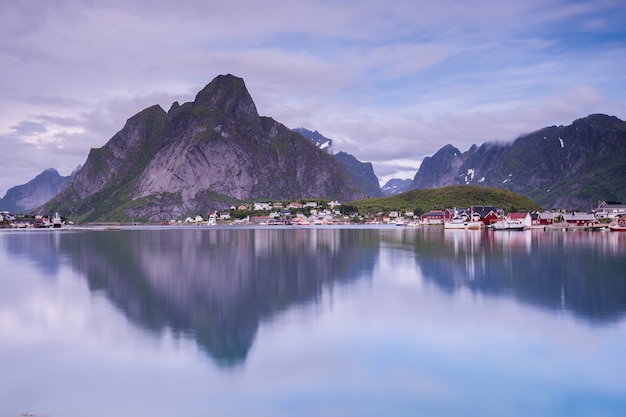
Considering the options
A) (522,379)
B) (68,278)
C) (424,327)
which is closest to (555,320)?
(424,327)

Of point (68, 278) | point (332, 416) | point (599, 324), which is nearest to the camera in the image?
point (332, 416)

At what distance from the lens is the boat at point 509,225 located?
107463 mm

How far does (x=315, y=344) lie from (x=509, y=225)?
327 feet

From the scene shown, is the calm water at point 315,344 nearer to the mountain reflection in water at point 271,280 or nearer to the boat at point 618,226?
the mountain reflection in water at point 271,280

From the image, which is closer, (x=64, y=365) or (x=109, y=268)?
(x=64, y=365)

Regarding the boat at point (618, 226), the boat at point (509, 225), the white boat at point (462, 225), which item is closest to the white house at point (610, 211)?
the boat at point (618, 226)

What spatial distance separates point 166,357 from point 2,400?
449 cm

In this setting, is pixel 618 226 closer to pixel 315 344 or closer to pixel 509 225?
pixel 509 225

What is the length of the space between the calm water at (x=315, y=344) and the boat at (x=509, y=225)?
76.2m

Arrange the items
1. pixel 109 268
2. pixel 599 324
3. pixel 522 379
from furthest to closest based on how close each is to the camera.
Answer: pixel 109 268
pixel 599 324
pixel 522 379

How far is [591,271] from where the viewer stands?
3478cm

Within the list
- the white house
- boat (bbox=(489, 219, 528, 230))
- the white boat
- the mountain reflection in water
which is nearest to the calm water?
the mountain reflection in water

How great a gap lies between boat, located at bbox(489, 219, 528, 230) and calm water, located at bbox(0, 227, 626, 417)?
76.2 metres

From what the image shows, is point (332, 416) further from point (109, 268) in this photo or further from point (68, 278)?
A: point (109, 268)
